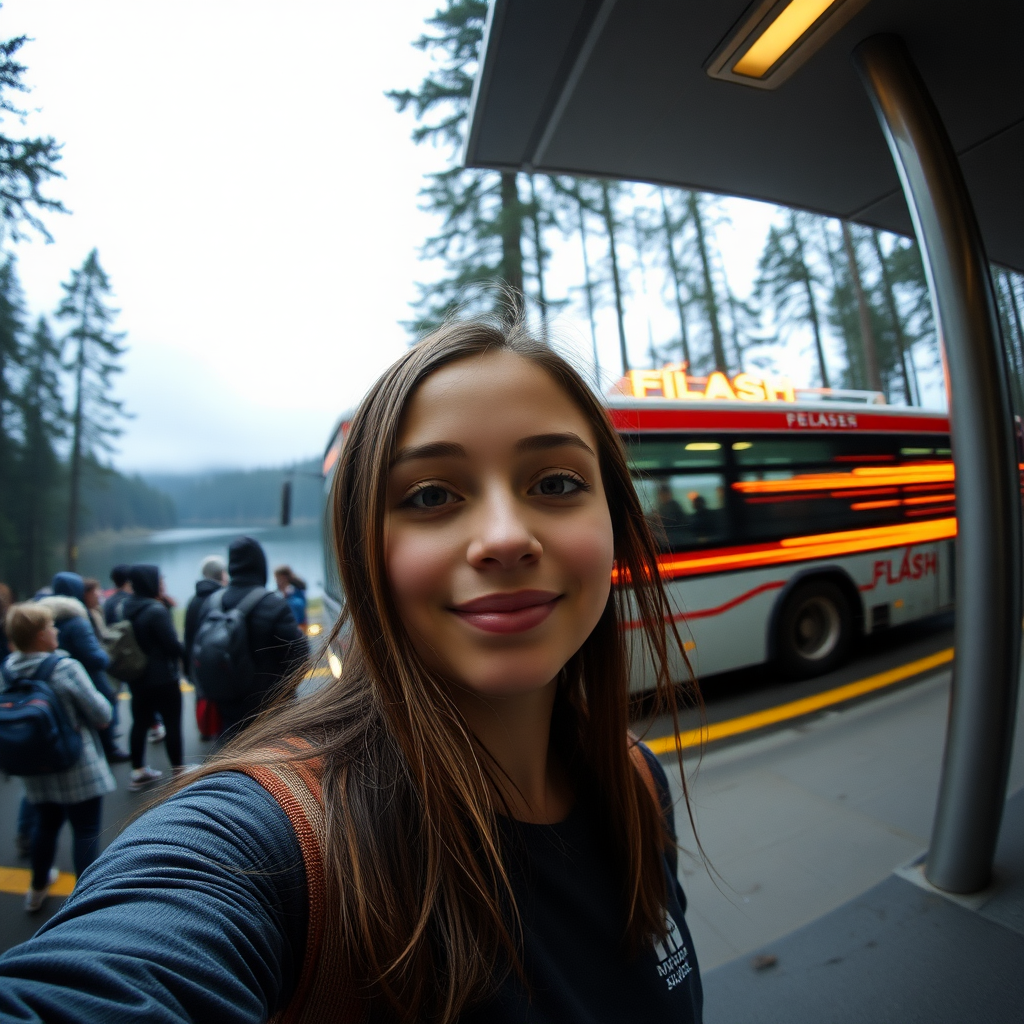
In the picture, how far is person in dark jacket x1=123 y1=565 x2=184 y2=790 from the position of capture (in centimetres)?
378

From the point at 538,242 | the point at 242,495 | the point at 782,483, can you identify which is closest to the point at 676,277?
the point at 538,242

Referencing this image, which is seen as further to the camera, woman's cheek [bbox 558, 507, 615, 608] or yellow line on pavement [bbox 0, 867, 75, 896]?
yellow line on pavement [bbox 0, 867, 75, 896]

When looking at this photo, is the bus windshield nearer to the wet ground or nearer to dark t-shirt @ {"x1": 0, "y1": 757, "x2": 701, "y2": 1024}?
the wet ground

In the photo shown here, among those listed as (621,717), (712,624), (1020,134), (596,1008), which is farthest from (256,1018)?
(712,624)

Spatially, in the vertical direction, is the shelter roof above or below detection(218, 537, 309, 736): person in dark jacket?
above

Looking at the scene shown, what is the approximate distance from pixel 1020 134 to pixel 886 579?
468cm

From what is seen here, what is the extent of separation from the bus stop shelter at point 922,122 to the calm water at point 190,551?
4103 mm

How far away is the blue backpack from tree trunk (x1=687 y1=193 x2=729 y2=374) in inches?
527

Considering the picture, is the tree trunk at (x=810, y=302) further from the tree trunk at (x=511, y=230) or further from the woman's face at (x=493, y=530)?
the woman's face at (x=493, y=530)

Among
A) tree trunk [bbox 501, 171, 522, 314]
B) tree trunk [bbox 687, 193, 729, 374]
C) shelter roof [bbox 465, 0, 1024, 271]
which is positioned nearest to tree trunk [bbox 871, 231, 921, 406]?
shelter roof [bbox 465, 0, 1024, 271]

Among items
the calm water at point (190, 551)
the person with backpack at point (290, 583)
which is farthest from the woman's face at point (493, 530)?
the person with backpack at point (290, 583)

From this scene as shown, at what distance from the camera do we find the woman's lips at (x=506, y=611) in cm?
79

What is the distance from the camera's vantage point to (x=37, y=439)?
305 cm

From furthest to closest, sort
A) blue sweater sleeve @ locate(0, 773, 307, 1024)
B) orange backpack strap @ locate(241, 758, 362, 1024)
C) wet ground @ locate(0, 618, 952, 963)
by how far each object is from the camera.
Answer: wet ground @ locate(0, 618, 952, 963)
orange backpack strap @ locate(241, 758, 362, 1024)
blue sweater sleeve @ locate(0, 773, 307, 1024)
